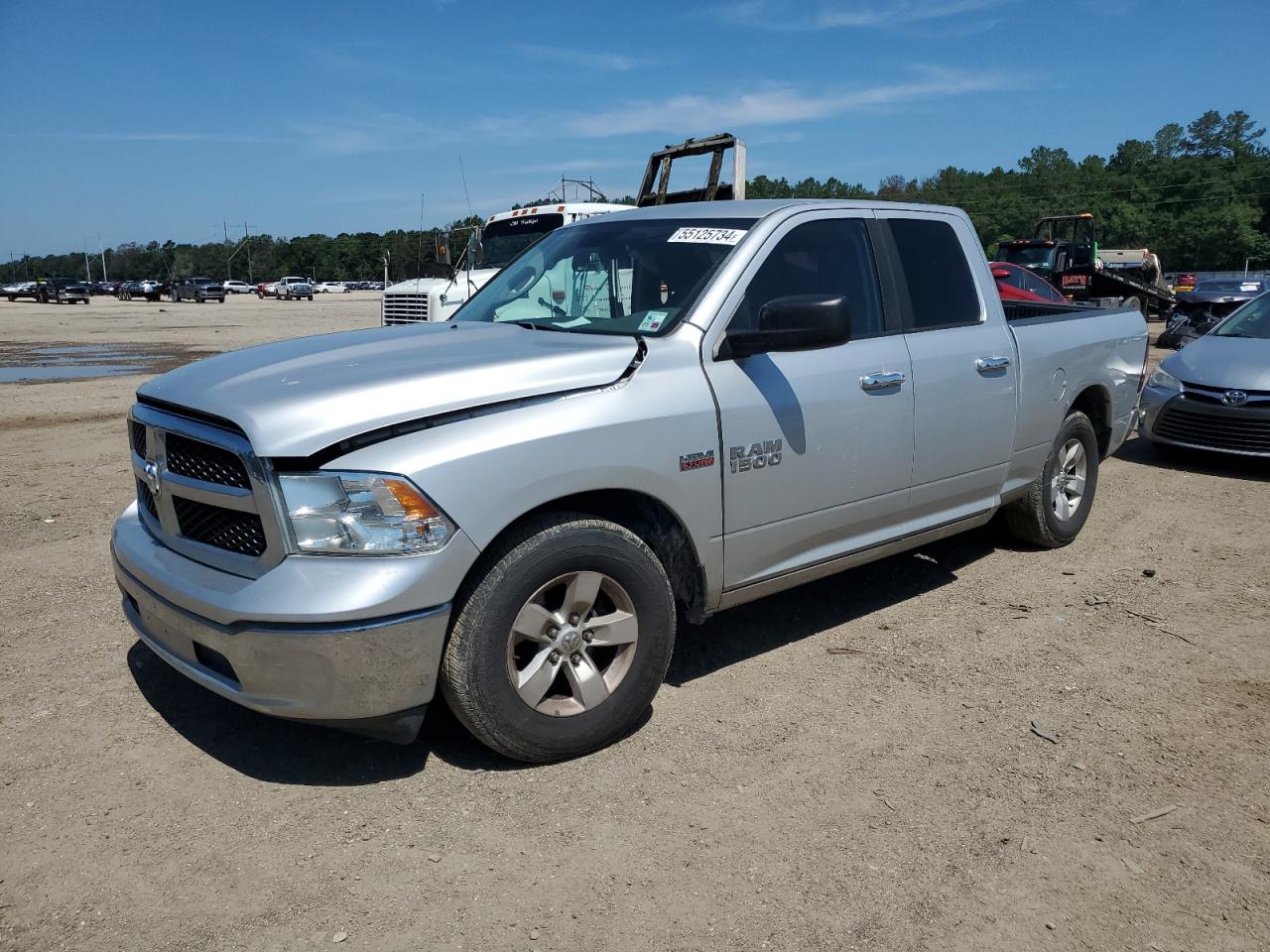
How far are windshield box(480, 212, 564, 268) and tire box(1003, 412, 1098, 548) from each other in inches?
351

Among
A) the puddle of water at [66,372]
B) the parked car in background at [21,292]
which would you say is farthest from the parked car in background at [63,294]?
the puddle of water at [66,372]

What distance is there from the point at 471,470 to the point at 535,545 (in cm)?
33

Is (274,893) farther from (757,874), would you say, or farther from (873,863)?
(873,863)

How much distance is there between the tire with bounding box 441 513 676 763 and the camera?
3.05 meters

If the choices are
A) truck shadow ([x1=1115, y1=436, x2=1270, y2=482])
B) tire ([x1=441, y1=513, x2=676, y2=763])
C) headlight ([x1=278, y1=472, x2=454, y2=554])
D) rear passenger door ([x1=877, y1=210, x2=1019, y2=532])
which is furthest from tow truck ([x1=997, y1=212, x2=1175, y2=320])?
headlight ([x1=278, y1=472, x2=454, y2=554])

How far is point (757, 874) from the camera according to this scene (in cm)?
279

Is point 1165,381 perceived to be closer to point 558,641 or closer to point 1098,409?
point 1098,409

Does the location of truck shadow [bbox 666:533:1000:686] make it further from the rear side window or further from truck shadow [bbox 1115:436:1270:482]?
truck shadow [bbox 1115:436:1270:482]

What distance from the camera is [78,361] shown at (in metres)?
19.0

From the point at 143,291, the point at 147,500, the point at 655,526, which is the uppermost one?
the point at 143,291

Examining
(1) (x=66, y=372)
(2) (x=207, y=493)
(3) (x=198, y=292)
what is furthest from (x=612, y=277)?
(3) (x=198, y=292)

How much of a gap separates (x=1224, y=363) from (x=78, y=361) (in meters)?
19.2

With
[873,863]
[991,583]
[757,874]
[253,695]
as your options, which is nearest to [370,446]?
[253,695]

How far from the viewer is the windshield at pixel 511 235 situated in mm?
13562
